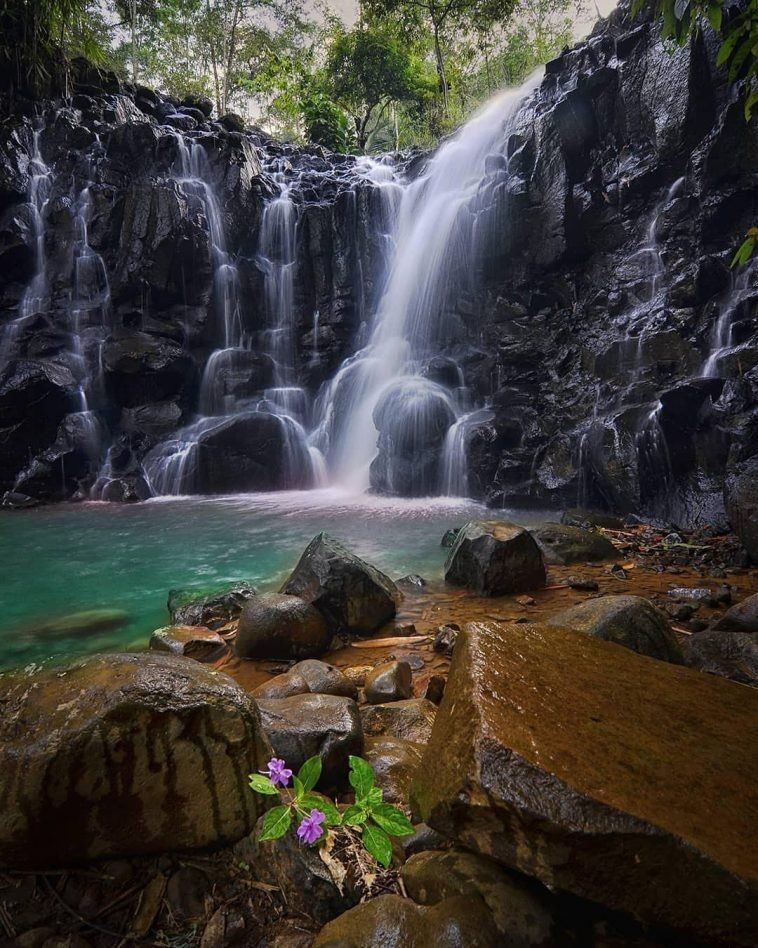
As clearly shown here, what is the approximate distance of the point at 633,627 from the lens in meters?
2.98

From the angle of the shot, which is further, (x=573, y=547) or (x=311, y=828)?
(x=573, y=547)

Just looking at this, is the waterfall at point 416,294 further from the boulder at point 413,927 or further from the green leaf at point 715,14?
the boulder at point 413,927

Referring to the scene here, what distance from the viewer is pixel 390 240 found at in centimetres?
1716

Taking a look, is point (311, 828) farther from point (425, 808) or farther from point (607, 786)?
point (607, 786)

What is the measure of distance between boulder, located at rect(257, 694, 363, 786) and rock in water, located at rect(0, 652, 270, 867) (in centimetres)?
42

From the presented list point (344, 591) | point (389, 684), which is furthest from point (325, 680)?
point (344, 591)

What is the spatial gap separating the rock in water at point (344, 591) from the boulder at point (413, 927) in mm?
2923

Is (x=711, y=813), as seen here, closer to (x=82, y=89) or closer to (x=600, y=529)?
(x=600, y=529)

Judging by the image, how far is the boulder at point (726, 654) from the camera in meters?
2.86

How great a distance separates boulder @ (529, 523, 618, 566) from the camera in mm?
5820

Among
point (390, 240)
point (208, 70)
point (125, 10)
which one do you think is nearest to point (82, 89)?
point (125, 10)

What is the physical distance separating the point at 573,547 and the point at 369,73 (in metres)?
28.0

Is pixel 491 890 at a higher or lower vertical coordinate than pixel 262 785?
lower

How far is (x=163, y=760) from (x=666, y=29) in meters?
4.71
